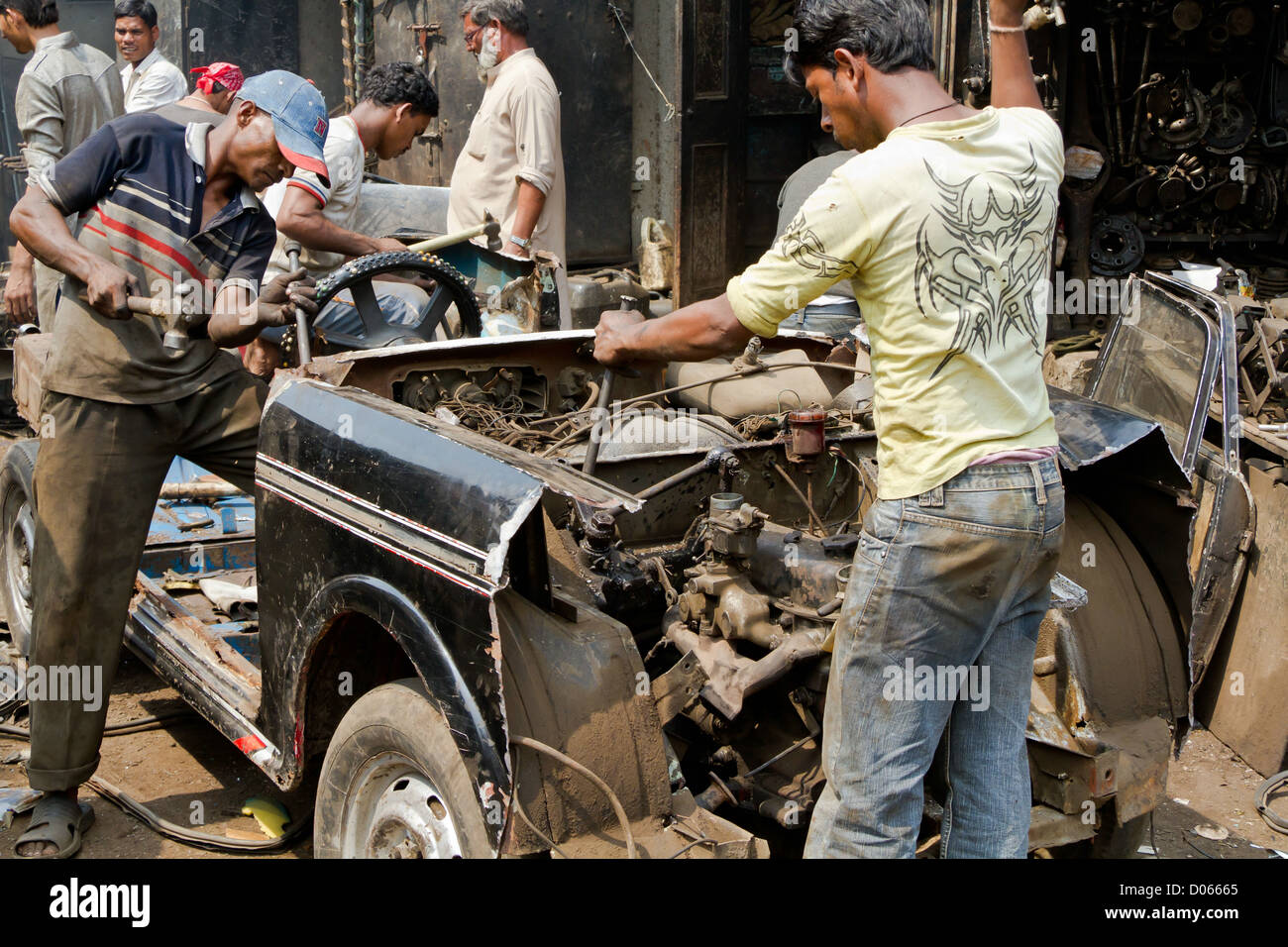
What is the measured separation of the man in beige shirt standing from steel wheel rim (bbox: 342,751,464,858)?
3950 mm

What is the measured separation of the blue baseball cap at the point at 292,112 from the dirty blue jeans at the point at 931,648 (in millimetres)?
2130

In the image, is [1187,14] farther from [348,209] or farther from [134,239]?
[134,239]

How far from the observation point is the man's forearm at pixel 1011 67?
286cm

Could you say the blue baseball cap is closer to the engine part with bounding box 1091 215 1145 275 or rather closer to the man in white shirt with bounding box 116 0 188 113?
the man in white shirt with bounding box 116 0 188 113

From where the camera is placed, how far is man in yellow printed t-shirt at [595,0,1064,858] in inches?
93.0

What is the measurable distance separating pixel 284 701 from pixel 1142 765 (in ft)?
7.09

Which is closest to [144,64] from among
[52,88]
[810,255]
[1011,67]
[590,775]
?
[52,88]

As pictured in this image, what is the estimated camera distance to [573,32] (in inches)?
396

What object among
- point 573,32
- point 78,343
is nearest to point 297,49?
point 573,32

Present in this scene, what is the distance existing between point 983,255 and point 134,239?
2.48 meters

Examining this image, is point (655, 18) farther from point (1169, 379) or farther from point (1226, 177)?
point (1169, 379)

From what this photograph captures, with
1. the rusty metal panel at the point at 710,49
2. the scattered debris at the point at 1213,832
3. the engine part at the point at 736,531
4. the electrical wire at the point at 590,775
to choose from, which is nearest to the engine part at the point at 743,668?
the engine part at the point at 736,531

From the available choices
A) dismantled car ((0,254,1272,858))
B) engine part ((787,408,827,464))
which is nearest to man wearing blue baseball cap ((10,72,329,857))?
dismantled car ((0,254,1272,858))

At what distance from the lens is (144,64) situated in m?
7.29
